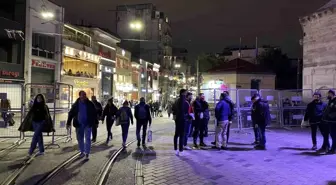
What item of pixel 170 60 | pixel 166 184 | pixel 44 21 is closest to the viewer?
pixel 166 184

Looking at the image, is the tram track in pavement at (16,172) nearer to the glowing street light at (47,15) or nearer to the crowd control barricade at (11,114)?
the crowd control barricade at (11,114)

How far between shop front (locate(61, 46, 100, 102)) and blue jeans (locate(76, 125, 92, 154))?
24.6 m

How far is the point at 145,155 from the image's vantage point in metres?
9.96

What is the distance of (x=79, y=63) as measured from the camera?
38.9 m

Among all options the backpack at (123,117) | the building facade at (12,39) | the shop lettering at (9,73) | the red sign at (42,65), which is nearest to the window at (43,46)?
the red sign at (42,65)

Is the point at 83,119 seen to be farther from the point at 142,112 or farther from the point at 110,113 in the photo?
the point at 110,113

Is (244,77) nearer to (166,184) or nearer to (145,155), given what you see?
(145,155)

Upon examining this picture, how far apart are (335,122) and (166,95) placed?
69.2 meters

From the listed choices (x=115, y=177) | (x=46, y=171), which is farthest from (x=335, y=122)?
(x=46, y=171)

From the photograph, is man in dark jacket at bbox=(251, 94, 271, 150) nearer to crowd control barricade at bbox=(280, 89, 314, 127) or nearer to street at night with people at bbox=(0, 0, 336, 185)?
street at night with people at bbox=(0, 0, 336, 185)

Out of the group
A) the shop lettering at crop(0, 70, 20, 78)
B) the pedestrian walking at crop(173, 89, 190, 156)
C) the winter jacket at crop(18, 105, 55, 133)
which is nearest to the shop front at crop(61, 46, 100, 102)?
the shop lettering at crop(0, 70, 20, 78)

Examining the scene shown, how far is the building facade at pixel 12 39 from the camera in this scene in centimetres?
2705

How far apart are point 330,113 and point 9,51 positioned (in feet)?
84.6

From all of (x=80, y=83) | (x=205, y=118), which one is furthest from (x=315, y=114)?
(x=80, y=83)
